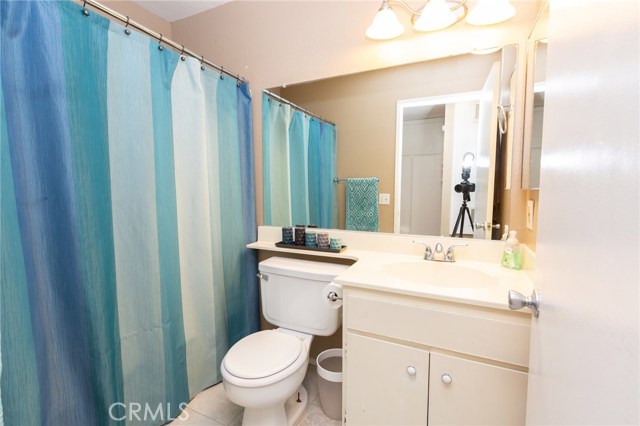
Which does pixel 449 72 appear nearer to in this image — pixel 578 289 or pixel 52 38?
pixel 578 289

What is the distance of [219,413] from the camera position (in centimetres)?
149

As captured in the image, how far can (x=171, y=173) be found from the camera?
137 cm

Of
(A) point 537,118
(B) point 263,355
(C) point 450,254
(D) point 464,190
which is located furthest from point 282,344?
(A) point 537,118

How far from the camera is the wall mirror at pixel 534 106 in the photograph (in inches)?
41.5

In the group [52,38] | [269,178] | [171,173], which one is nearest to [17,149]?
[52,38]

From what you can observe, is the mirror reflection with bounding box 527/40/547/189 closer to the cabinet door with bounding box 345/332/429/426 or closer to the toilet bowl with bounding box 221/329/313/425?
the cabinet door with bounding box 345/332/429/426

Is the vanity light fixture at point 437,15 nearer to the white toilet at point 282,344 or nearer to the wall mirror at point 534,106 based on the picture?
the wall mirror at point 534,106

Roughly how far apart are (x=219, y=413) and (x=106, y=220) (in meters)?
1.13

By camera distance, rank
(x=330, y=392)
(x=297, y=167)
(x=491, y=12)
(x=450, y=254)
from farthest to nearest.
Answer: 1. (x=297, y=167)
2. (x=330, y=392)
3. (x=450, y=254)
4. (x=491, y=12)

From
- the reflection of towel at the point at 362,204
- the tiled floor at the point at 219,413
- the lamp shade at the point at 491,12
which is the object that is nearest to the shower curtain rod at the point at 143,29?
the reflection of towel at the point at 362,204

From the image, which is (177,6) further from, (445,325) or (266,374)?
(445,325)

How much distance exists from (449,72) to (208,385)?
213 cm
